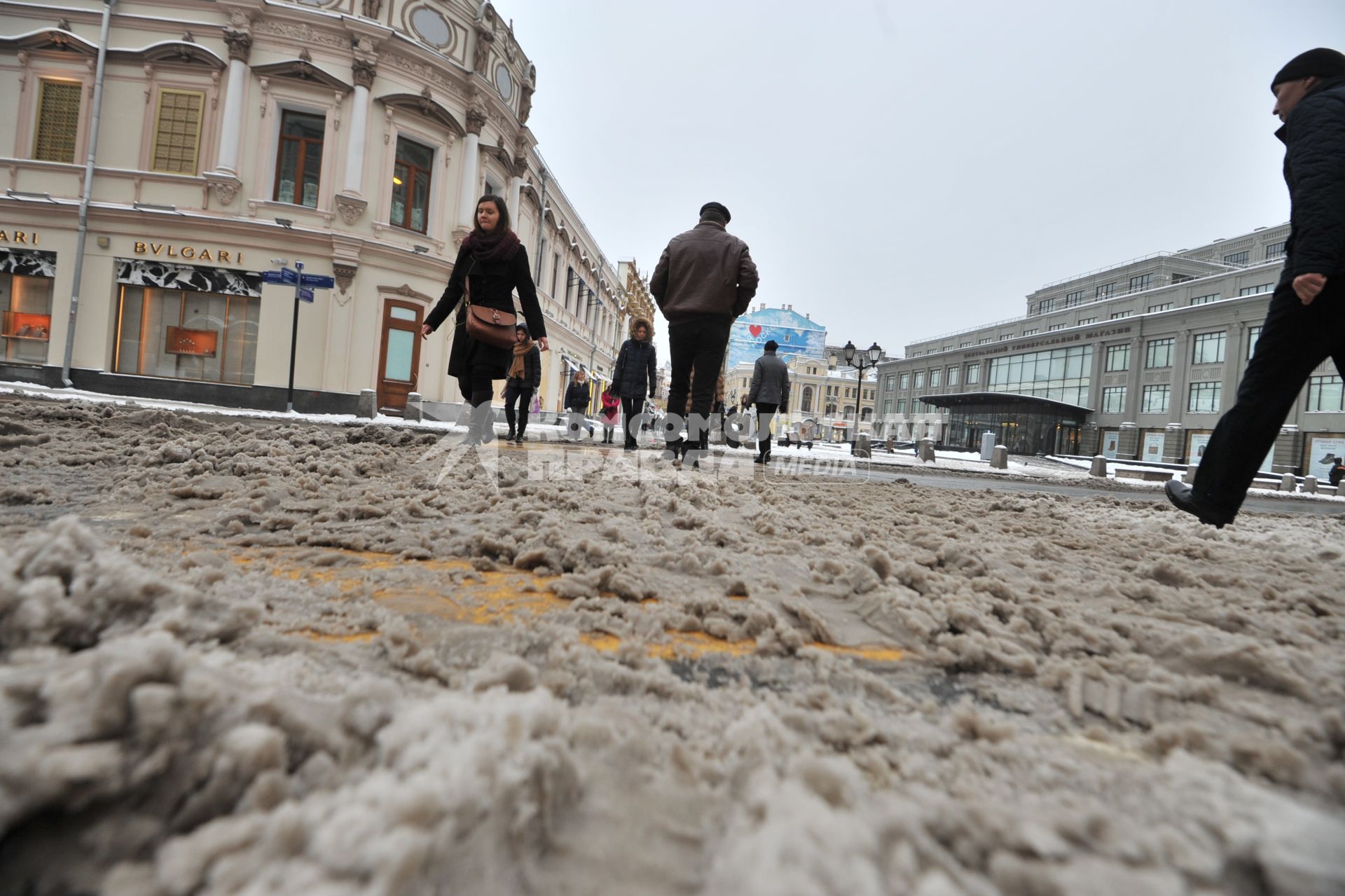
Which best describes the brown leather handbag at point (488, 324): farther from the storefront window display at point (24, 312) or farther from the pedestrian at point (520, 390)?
the storefront window display at point (24, 312)

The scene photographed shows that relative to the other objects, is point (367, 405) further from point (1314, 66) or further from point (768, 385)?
point (1314, 66)

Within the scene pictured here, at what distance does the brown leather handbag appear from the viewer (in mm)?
4609

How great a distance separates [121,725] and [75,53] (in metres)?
22.1

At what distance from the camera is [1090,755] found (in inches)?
34.2

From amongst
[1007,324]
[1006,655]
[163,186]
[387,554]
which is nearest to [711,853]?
[1006,655]

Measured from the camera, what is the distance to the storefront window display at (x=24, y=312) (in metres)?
14.8

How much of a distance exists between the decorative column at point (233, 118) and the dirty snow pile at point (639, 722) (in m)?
16.3

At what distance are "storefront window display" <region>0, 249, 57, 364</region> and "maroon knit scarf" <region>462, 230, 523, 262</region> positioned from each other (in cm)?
1712

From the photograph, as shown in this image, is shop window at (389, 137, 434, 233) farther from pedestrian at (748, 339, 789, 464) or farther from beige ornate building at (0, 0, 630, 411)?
pedestrian at (748, 339, 789, 464)

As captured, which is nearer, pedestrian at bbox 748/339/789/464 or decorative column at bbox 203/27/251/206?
pedestrian at bbox 748/339/789/464

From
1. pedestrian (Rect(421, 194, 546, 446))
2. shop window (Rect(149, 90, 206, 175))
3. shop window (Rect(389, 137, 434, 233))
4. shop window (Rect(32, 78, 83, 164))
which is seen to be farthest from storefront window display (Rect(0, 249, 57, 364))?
pedestrian (Rect(421, 194, 546, 446))

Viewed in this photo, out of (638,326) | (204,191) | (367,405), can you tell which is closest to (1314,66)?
(638,326)

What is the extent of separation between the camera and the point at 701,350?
5109 mm

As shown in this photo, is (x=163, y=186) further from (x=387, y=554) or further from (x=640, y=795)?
(x=640, y=795)
